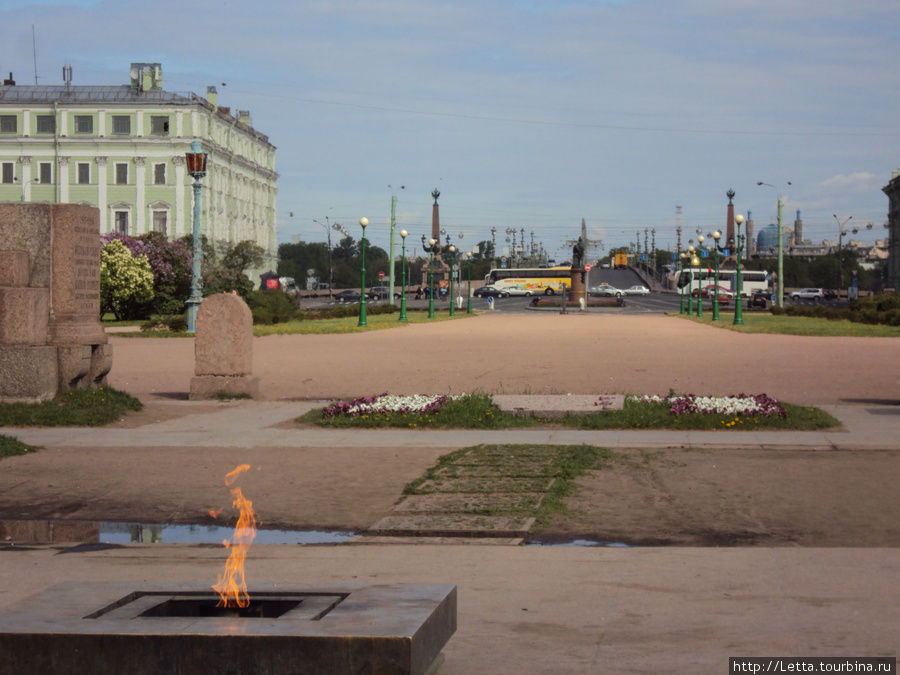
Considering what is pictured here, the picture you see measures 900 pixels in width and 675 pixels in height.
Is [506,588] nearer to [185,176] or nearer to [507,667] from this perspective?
[507,667]

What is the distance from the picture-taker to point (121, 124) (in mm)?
90812

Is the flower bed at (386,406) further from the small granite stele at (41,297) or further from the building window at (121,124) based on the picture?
the building window at (121,124)

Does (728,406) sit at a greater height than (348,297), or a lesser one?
lesser

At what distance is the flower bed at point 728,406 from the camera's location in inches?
531

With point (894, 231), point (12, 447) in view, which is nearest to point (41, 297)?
point (12, 447)

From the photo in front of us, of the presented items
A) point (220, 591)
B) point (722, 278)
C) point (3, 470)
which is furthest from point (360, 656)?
point (722, 278)

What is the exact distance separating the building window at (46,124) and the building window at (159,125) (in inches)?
329

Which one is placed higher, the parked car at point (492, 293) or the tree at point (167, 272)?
the tree at point (167, 272)

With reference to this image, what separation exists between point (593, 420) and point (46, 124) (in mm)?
87400

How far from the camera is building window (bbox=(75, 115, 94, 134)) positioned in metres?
90.6

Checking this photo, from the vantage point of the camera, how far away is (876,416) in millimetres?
14383

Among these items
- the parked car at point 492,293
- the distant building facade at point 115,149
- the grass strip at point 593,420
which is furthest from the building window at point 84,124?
the grass strip at point 593,420

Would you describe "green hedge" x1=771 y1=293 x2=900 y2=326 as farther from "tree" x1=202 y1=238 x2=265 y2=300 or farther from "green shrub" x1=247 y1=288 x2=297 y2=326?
"tree" x1=202 y1=238 x2=265 y2=300

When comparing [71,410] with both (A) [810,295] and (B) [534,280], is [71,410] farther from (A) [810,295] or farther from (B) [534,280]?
(A) [810,295]
